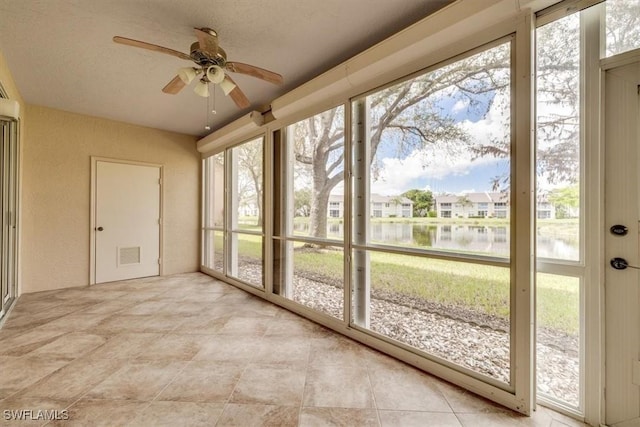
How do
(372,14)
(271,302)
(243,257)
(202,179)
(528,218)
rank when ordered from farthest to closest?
1. (202,179)
2. (243,257)
3. (271,302)
4. (372,14)
5. (528,218)

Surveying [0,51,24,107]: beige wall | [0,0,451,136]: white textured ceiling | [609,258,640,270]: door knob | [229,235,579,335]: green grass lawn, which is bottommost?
[229,235,579,335]: green grass lawn

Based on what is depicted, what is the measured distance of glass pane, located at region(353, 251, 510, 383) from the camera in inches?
73.5

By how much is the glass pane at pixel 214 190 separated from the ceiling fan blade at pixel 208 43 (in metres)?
2.85

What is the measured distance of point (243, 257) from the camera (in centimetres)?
443

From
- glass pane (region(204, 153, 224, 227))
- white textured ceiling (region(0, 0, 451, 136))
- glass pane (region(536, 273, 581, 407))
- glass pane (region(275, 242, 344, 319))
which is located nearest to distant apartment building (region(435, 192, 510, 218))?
glass pane (region(536, 273, 581, 407))

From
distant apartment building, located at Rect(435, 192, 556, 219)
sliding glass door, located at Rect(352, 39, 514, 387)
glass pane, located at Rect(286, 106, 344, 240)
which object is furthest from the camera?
glass pane, located at Rect(286, 106, 344, 240)

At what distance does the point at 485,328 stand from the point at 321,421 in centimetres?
128

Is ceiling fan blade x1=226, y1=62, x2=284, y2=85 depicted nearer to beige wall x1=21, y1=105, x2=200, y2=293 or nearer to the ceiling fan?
the ceiling fan

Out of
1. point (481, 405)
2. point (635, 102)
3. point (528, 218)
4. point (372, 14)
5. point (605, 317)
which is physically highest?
point (372, 14)

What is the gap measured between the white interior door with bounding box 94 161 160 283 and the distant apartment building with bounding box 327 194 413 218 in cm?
377

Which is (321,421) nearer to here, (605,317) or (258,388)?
(258,388)

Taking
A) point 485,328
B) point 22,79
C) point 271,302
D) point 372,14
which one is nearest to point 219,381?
point 271,302

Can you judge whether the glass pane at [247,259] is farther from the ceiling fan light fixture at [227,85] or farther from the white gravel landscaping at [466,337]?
the ceiling fan light fixture at [227,85]

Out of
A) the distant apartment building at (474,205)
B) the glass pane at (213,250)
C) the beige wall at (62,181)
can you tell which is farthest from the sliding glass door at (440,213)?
the beige wall at (62,181)
